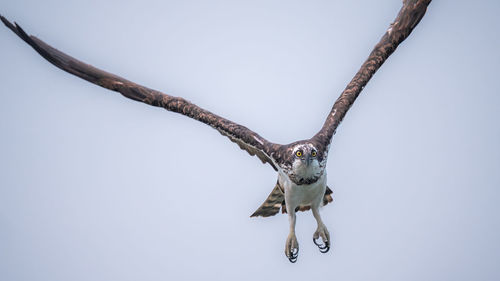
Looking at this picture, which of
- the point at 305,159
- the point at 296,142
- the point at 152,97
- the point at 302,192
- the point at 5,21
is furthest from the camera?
the point at 152,97

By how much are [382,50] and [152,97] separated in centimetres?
467

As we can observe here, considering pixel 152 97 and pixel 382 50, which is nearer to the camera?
pixel 382 50

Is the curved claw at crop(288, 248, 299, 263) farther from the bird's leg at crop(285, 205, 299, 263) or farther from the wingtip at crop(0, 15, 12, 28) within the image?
the wingtip at crop(0, 15, 12, 28)

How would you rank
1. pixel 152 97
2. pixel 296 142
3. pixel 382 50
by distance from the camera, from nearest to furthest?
pixel 296 142 → pixel 382 50 → pixel 152 97

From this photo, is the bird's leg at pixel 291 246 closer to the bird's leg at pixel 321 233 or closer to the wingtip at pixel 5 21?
the bird's leg at pixel 321 233

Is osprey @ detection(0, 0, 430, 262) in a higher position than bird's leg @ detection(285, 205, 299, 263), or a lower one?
higher

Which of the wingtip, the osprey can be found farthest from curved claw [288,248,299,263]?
the wingtip

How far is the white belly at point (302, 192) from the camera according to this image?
35.1 feet

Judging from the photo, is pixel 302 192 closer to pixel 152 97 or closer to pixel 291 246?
pixel 291 246

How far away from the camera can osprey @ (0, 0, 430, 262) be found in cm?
1020

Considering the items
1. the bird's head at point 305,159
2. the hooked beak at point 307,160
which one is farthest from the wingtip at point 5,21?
the hooked beak at point 307,160

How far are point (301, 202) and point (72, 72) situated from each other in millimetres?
5298

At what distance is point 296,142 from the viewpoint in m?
10.2

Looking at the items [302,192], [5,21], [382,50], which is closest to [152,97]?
[5,21]
